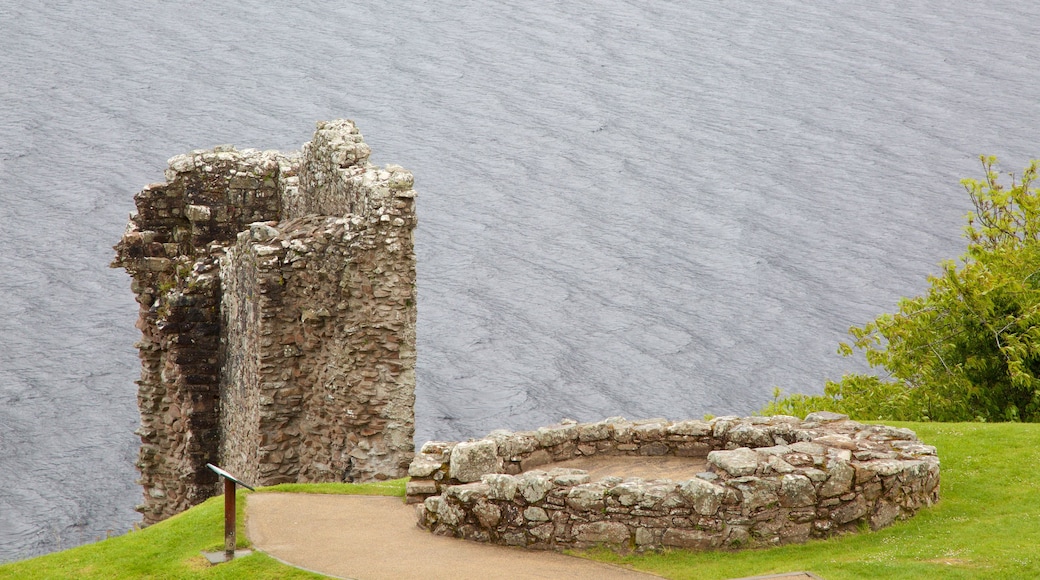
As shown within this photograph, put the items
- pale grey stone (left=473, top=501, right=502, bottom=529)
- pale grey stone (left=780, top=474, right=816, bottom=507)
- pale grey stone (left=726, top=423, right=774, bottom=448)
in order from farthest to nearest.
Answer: pale grey stone (left=726, top=423, right=774, bottom=448) → pale grey stone (left=473, top=501, right=502, bottom=529) → pale grey stone (left=780, top=474, right=816, bottom=507)

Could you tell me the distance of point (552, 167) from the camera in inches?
2074

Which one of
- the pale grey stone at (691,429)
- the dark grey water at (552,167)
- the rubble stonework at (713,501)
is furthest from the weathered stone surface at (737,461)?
the dark grey water at (552,167)

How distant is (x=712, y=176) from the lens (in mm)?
52188

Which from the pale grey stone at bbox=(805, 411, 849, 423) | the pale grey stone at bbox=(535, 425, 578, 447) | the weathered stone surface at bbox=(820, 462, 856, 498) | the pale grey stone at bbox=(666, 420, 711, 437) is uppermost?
the weathered stone surface at bbox=(820, 462, 856, 498)

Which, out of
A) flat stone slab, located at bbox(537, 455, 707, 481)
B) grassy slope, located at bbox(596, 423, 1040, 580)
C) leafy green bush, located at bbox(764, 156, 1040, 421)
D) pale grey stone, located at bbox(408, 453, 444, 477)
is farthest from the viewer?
leafy green bush, located at bbox(764, 156, 1040, 421)

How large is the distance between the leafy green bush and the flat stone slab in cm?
860

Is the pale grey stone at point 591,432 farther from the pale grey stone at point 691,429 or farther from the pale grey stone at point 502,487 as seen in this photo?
the pale grey stone at point 502,487

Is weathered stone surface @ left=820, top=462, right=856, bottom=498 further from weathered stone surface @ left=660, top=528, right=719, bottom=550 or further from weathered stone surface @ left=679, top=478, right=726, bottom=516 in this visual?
weathered stone surface @ left=660, top=528, right=719, bottom=550

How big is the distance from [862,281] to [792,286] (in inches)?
101

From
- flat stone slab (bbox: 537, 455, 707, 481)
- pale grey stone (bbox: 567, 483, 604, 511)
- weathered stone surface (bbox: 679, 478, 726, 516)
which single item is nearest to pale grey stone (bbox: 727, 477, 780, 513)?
weathered stone surface (bbox: 679, 478, 726, 516)

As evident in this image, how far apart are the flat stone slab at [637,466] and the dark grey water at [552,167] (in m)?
21.4

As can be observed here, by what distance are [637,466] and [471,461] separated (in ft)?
8.90

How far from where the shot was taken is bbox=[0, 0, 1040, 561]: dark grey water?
138 ft

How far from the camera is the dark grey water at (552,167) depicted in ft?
138
